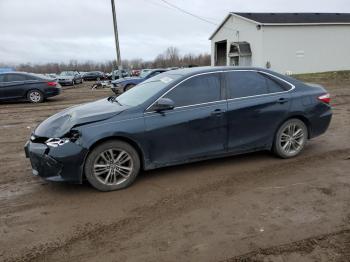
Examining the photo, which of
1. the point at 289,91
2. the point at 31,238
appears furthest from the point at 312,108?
the point at 31,238

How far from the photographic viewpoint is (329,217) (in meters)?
4.17

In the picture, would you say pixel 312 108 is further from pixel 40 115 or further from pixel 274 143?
pixel 40 115

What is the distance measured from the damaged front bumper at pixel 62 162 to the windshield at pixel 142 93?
1174 millimetres

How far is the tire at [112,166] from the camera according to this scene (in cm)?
500

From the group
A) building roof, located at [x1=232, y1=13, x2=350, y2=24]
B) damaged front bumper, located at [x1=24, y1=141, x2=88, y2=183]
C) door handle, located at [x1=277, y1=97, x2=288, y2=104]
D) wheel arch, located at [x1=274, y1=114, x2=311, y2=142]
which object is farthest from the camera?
building roof, located at [x1=232, y1=13, x2=350, y2=24]

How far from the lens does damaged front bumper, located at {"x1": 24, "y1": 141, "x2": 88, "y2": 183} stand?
4.83 m

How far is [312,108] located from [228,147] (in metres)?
1.79

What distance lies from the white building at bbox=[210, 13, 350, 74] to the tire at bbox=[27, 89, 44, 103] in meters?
22.1

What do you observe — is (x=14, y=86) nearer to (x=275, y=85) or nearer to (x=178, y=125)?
(x=178, y=125)

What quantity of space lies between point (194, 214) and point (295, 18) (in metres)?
35.7

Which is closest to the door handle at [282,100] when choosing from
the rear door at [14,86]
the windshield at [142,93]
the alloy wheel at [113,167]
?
the windshield at [142,93]

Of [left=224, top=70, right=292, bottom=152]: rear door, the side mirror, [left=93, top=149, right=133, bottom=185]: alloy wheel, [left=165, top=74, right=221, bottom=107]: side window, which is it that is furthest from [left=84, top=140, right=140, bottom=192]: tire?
[left=224, top=70, right=292, bottom=152]: rear door

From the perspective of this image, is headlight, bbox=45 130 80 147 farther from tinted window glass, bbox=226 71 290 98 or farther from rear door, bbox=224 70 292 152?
tinted window glass, bbox=226 71 290 98

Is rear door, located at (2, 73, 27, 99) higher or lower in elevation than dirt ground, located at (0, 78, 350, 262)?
higher
